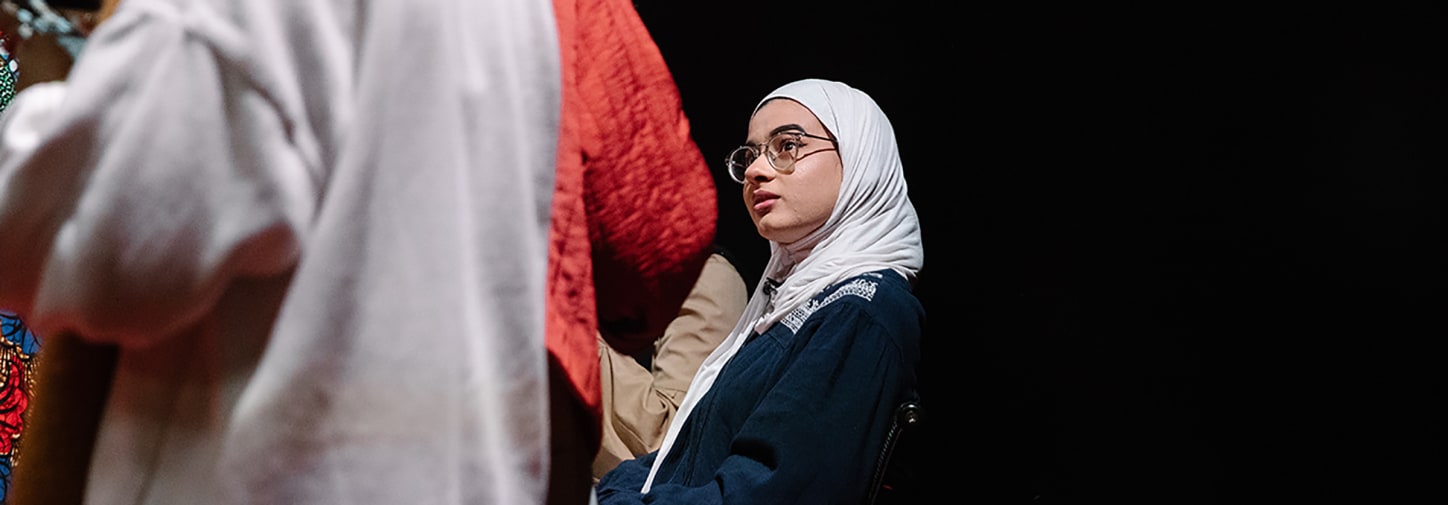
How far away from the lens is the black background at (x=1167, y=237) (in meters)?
1.90

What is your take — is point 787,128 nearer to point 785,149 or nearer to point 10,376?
point 785,149

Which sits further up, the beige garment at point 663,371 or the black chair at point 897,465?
the black chair at point 897,465

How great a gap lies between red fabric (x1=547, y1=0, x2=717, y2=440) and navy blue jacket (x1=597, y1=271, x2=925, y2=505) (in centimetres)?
65

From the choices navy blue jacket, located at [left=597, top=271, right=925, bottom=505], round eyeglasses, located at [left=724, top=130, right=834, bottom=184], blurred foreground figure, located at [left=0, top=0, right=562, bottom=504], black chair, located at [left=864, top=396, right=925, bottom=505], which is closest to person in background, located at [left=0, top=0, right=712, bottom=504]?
blurred foreground figure, located at [left=0, top=0, right=562, bottom=504]

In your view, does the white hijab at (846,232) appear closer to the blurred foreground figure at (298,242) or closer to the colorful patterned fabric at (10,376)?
the colorful patterned fabric at (10,376)

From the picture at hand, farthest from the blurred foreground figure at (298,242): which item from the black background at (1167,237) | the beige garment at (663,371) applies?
the black background at (1167,237)

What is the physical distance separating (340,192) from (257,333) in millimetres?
95

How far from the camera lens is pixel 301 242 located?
0.65 meters

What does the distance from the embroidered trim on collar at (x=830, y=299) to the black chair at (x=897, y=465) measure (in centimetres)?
18

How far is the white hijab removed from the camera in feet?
6.18

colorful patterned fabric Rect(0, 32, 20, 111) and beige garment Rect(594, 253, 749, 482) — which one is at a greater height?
colorful patterned fabric Rect(0, 32, 20, 111)

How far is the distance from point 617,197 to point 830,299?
991 millimetres

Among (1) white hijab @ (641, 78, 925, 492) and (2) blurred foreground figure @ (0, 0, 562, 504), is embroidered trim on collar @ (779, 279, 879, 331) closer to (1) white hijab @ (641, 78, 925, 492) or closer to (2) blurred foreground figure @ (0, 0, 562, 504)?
(1) white hijab @ (641, 78, 925, 492)

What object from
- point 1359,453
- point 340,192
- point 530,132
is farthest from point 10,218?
point 1359,453
